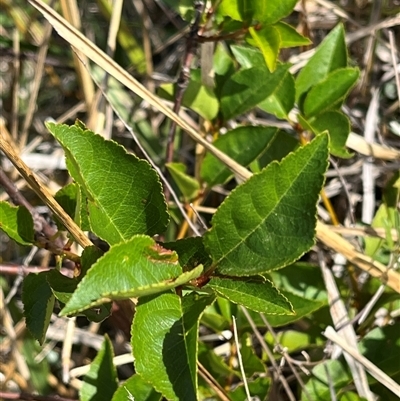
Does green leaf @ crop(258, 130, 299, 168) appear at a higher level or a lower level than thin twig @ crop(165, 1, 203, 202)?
lower

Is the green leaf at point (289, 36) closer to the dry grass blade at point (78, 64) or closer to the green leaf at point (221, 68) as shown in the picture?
the green leaf at point (221, 68)

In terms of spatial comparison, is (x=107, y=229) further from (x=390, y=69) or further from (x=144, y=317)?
(x=390, y=69)

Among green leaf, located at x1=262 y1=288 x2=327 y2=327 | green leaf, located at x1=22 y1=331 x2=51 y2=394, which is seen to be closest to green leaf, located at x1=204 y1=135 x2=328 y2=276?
green leaf, located at x1=262 y1=288 x2=327 y2=327

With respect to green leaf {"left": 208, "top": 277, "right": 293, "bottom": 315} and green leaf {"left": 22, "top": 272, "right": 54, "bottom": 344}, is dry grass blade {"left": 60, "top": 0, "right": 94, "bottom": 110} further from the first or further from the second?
green leaf {"left": 208, "top": 277, "right": 293, "bottom": 315}

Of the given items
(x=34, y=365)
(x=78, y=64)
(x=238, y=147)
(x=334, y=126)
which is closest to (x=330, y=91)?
(x=334, y=126)

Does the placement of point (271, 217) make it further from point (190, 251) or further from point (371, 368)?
point (371, 368)

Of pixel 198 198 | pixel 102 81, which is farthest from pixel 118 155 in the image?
pixel 102 81

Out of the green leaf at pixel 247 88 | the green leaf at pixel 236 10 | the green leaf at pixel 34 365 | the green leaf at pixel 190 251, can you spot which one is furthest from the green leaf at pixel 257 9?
the green leaf at pixel 34 365
